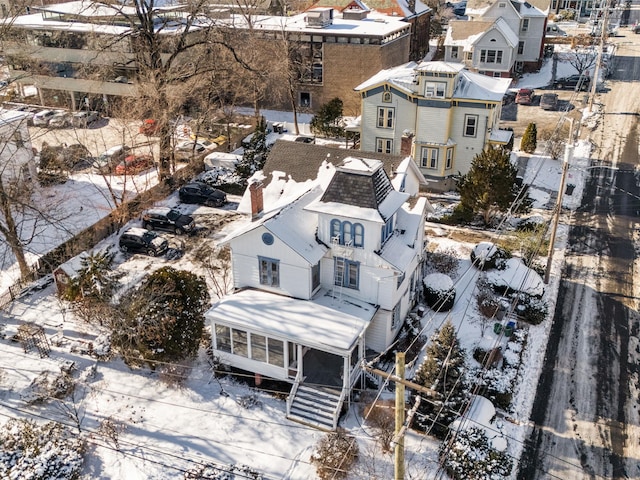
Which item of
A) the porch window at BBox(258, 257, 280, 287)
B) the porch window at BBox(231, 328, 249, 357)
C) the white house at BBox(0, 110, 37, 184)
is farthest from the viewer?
the white house at BBox(0, 110, 37, 184)

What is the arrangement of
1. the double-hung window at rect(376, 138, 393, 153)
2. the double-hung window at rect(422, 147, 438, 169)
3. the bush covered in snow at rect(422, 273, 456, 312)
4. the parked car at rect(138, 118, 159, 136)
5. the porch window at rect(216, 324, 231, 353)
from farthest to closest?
the double-hung window at rect(376, 138, 393, 153), the parked car at rect(138, 118, 159, 136), the double-hung window at rect(422, 147, 438, 169), the bush covered in snow at rect(422, 273, 456, 312), the porch window at rect(216, 324, 231, 353)

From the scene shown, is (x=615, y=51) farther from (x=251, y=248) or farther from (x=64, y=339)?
(x=64, y=339)

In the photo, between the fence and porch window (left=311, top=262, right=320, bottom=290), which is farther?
the fence

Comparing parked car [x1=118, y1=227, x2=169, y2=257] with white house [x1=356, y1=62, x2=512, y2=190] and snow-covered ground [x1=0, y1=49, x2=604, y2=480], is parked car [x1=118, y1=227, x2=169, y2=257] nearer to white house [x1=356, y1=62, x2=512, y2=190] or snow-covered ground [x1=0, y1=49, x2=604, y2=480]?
snow-covered ground [x1=0, y1=49, x2=604, y2=480]

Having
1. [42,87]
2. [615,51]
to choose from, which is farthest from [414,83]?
[615,51]

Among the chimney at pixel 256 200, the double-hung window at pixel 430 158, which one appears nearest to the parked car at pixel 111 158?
the chimney at pixel 256 200

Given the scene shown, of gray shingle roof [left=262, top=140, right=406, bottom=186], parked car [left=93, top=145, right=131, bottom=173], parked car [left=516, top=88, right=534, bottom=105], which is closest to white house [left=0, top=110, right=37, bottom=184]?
parked car [left=93, top=145, right=131, bottom=173]

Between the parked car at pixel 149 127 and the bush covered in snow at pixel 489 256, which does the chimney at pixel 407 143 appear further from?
the parked car at pixel 149 127
